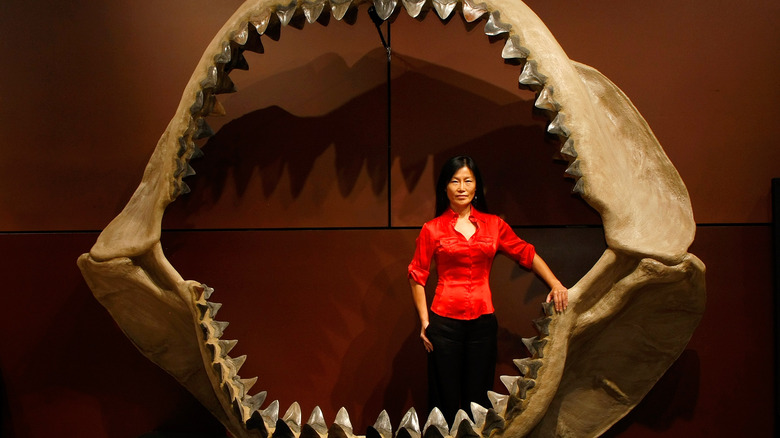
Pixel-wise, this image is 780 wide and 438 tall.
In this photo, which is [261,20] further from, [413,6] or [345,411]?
[345,411]

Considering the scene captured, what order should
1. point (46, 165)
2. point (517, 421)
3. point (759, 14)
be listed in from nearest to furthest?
point (517, 421), point (759, 14), point (46, 165)

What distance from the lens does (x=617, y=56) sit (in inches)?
70.7

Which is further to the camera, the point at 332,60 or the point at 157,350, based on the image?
the point at 332,60

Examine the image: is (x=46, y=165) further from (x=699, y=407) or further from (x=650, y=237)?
(x=699, y=407)

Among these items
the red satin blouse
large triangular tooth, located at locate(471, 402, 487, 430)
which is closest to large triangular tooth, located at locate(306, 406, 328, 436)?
large triangular tooth, located at locate(471, 402, 487, 430)

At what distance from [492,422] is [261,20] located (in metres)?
1.13

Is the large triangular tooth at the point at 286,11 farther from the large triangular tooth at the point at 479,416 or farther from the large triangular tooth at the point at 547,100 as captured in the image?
the large triangular tooth at the point at 479,416

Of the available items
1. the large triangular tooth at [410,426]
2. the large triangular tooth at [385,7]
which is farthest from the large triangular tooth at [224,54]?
the large triangular tooth at [410,426]

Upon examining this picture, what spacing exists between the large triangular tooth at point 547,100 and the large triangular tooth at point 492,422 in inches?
27.4

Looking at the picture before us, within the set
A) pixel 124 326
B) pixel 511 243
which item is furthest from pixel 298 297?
pixel 511 243

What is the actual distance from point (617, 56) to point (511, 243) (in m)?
0.71

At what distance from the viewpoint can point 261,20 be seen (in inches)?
57.7

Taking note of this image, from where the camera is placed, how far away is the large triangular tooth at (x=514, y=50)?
4.41 ft

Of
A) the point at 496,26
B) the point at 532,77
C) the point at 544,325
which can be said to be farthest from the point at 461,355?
the point at 496,26
